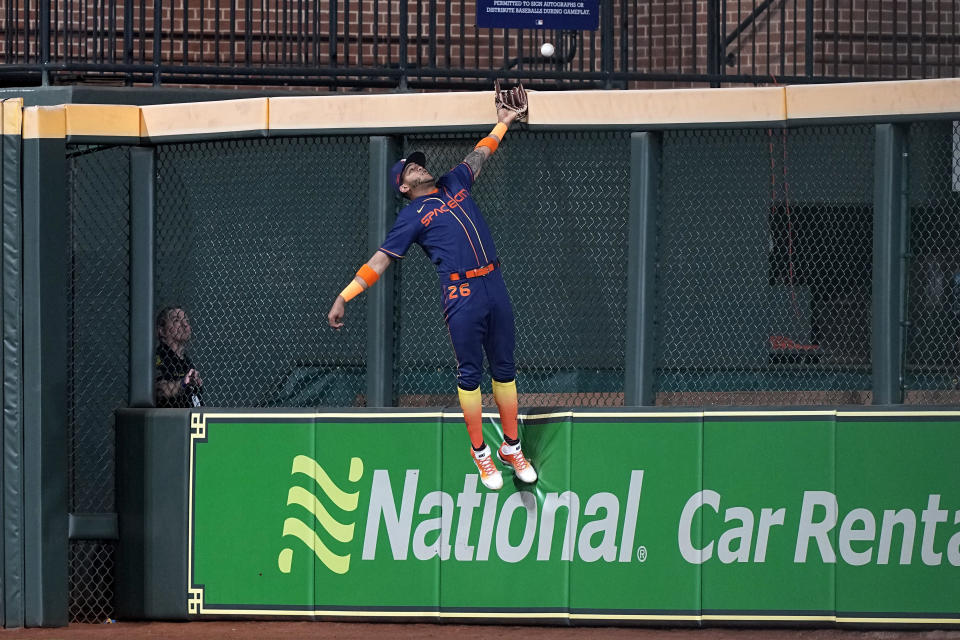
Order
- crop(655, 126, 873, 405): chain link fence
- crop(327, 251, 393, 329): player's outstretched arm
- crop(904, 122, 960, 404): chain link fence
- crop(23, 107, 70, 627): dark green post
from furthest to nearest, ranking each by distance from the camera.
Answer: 1. crop(23, 107, 70, 627): dark green post
2. crop(655, 126, 873, 405): chain link fence
3. crop(904, 122, 960, 404): chain link fence
4. crop(327, 251, 393, 329): player's outstretched arm

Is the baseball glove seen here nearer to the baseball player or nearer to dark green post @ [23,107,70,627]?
the baseball player

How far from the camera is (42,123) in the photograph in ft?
24.8

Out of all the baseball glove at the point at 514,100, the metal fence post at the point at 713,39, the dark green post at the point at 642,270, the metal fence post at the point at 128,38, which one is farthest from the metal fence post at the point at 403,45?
the dark green post at the point at 642,270

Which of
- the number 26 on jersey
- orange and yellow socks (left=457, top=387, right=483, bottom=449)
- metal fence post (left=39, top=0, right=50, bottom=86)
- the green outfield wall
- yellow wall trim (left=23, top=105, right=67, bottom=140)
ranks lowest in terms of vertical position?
the green outfield wall

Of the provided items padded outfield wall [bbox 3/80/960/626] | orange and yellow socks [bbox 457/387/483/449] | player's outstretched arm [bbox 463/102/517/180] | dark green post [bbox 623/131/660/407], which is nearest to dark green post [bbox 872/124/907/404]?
padded outfield wall [bbox 3/80/960/626]

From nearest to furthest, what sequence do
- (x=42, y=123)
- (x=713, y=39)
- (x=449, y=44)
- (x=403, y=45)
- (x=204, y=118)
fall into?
(x=42, y=123) → (x=204, y=118) → (x=403, y=45) → (x=449, y=44) → (x=713, y=39)

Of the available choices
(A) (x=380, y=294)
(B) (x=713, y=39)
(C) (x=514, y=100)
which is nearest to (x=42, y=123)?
(A) (x=380, y=294)

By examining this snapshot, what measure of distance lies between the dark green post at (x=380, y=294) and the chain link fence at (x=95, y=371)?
62.0 inches

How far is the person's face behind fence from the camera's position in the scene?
26.0ft

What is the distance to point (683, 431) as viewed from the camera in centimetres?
716

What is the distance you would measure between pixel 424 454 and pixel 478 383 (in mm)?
639

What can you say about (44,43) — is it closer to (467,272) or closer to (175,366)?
(175,366)

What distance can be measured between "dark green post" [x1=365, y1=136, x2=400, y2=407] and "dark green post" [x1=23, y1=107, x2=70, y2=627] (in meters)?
1.82

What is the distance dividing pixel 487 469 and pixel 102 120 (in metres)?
3.10
